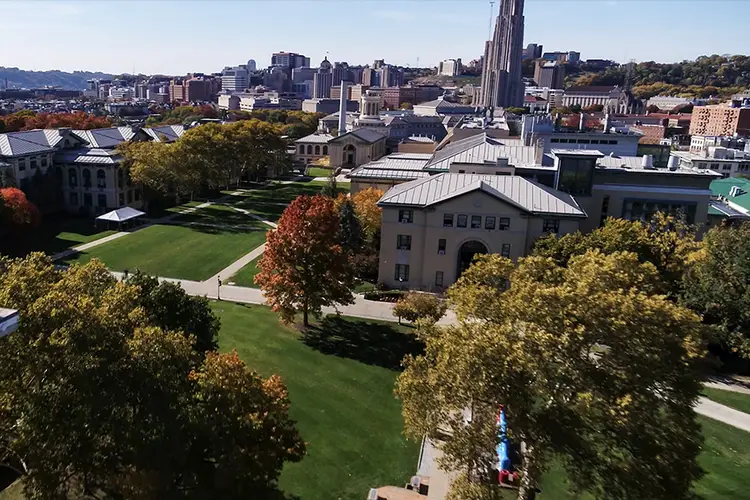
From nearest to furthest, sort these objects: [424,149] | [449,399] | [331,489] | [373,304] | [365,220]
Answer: [449,399] < [331,489] < [373,304] < [365,220] < [424,149]

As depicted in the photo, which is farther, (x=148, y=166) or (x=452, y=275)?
(x=148, y=166)

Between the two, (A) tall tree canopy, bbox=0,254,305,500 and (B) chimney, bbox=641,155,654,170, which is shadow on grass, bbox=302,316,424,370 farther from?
(B) chimney, bbox=641,155,654,170

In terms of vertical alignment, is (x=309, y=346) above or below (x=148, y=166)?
below

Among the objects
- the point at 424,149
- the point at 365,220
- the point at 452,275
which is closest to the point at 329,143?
the point at 424,149

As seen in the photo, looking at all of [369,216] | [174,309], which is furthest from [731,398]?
[369,216]

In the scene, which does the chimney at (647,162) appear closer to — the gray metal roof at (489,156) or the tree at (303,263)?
the gray metal roof at (489,156)

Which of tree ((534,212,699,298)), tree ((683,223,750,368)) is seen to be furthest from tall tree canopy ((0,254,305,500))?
tree ((683,223,750,368))

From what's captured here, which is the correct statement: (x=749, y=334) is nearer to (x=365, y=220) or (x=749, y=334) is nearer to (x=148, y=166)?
(x=365, y=220)

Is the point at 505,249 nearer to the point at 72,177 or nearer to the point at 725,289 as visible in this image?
the point at 725,289
